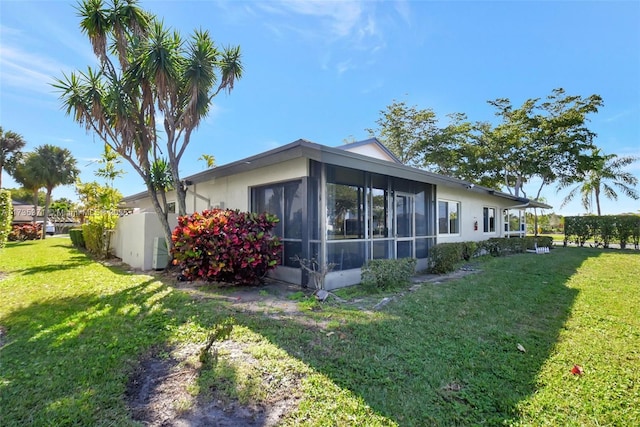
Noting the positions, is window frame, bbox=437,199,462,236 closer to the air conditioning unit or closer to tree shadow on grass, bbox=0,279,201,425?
tree shadow on grass, bbox=0,279,201,425

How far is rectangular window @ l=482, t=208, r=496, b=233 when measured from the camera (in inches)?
603

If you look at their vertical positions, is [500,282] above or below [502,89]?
below

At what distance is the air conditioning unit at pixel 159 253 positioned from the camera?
9453mm

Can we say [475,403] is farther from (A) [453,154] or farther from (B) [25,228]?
(B) [25,228]

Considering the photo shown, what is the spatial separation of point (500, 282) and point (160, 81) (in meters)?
10.2

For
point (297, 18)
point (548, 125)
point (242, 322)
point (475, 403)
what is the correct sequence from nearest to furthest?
point (475, 403), point (242, 322), point (297, 18), point (548, 125)

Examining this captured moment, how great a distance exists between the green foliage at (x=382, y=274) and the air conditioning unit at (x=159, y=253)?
256 inches

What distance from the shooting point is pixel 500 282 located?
7711mm

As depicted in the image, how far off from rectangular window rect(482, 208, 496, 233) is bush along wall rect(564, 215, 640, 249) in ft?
27.3

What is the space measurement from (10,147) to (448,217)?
34.0 m

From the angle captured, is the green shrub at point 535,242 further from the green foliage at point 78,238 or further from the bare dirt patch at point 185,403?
the green foliage at point 78,238

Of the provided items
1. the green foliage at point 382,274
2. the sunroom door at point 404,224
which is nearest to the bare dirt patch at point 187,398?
the green foliage at point 382,274

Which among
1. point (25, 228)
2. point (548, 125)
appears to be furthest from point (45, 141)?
point (548, 125)

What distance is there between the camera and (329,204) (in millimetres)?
7051
